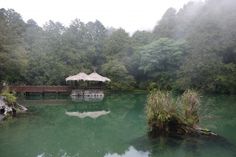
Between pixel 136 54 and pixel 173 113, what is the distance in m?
24.4

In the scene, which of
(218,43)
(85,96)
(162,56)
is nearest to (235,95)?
(218,43)

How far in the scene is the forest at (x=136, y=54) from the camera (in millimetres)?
27562

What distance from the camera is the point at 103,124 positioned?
13.7 metres

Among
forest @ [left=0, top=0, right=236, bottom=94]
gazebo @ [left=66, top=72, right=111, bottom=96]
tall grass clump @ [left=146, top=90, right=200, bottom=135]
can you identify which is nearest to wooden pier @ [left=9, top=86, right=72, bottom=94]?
gazebo @ [left=66, top=72, right=111, bottom=96]

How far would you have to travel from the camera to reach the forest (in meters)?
27.6

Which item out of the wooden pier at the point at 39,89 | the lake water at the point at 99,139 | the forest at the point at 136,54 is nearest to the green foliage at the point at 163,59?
the forest at the point at 136,54

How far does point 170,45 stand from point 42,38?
1401cm

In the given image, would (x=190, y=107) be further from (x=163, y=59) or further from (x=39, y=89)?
(x=163, y=59)

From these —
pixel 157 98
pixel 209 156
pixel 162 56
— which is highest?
pixel 162 56

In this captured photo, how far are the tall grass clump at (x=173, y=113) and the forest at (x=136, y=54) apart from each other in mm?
14057

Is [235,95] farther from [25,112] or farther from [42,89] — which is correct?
[25,112]

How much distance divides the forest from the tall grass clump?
1406cm

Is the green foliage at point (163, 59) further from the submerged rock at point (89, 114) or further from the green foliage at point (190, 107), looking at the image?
the green foliage at point (190, 107)

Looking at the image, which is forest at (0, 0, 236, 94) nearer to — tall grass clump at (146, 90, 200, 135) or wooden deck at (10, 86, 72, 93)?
wooden deck at (10, 86, 72, 93)
